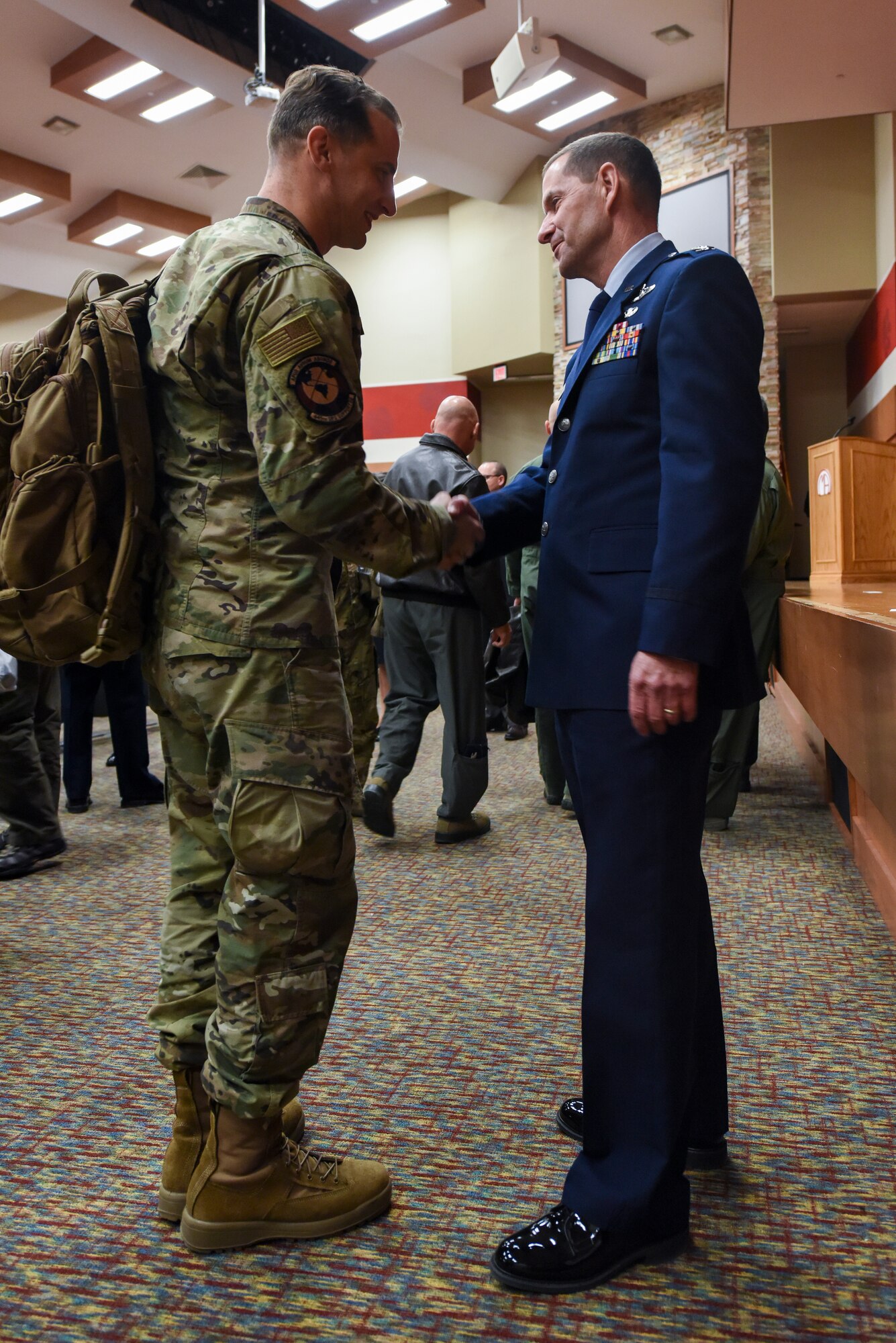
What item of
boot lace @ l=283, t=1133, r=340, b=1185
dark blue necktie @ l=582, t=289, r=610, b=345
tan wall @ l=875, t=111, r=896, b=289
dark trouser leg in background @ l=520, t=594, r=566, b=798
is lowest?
boot lace @ l=283, t=1133, r=340, b=1185

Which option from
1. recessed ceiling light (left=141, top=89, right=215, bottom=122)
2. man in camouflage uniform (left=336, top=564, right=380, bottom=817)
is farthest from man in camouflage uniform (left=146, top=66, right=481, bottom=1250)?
recessed ceiling light (left=141, top=89, right=215, bottom=122)

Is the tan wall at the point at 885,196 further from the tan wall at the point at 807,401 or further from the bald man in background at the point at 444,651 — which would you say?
the bald man in background at the point at 444,651

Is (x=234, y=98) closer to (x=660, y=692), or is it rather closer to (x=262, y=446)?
(x=262, y=446)

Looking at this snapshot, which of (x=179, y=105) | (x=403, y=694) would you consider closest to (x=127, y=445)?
(x=403, y=694)

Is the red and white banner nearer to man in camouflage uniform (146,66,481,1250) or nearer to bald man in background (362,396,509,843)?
bald man in background (362,396,509,843)

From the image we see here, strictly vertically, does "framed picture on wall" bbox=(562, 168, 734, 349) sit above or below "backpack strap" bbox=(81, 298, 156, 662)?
above

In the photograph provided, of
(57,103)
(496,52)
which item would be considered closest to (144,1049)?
(496,52)

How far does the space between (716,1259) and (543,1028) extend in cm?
77

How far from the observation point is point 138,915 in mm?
2996

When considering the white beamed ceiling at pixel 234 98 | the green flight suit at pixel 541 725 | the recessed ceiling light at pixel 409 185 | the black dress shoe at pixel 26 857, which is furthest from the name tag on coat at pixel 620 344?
the recessed ceiling light at pixel 409 185

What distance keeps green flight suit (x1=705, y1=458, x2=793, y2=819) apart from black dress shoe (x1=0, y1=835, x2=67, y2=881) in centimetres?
235

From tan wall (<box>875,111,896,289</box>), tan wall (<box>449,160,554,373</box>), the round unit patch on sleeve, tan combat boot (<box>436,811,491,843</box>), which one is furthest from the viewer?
tan wall (<box>449,160,554,373</box>)

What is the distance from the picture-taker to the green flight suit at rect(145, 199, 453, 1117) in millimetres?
1304

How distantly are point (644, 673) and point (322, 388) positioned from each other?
0.55 m
